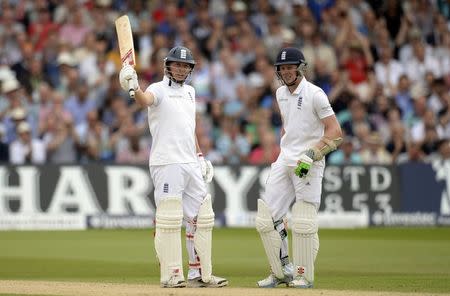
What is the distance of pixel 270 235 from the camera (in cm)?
1143

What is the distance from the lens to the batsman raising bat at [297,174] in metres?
11.2

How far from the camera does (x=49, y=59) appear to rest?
2202 cm

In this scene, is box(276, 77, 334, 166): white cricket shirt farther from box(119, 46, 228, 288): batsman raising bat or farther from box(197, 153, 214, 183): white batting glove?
box(119, 46, 228, 288): batsman raising bat

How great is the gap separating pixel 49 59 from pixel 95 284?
1125 centimetres

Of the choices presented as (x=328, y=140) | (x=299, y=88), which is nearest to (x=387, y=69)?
(x=299, y=88)

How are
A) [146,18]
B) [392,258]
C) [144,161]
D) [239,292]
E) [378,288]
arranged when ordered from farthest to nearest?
[146,18]
[144,161]
[392,258]
[378,288]
[239,292]

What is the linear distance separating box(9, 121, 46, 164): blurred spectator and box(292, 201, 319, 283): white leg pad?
998 centimetres

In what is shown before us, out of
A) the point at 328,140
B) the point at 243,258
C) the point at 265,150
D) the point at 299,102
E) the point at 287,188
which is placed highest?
the point at 299,102

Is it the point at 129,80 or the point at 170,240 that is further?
the point at 170,240

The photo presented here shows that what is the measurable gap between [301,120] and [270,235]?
116 cm

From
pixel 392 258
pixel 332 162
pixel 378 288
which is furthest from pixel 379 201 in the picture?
pixel 378 288

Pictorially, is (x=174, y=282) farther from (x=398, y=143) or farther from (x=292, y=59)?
(x=398, y=143)

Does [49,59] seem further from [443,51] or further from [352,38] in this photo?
[443,51]

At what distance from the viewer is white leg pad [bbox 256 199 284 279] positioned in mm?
11406
